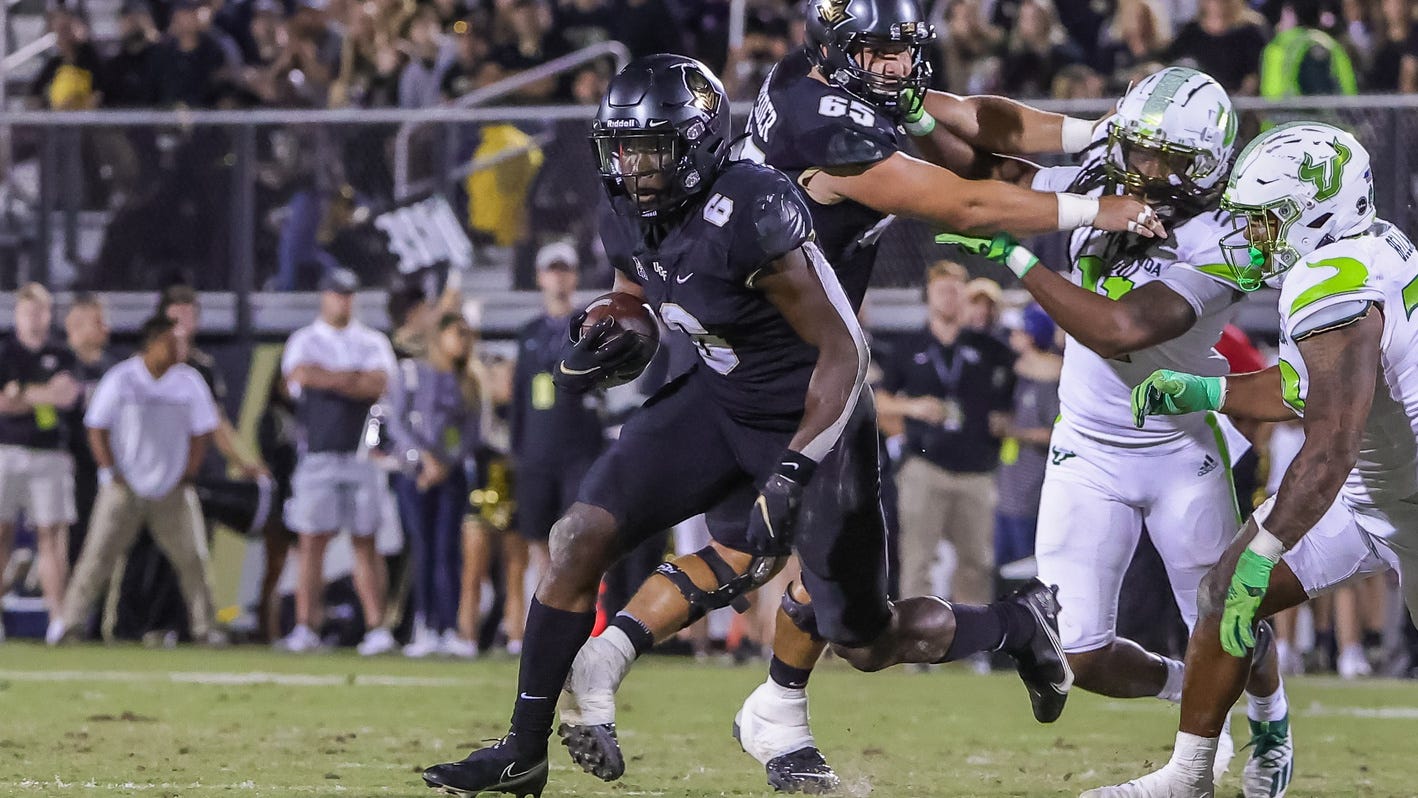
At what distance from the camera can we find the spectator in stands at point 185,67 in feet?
42.4

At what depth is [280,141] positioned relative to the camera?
11.7 metres

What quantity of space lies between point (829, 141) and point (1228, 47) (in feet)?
20.3

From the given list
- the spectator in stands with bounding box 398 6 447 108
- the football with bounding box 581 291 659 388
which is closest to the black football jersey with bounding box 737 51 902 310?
the football with bounding box 581 291 659 388

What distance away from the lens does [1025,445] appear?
10422 mm

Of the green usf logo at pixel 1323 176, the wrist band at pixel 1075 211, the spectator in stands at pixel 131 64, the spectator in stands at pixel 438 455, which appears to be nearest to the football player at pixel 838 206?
the wrist band at pixel 1075 211

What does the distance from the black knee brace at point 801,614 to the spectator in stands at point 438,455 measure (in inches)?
210

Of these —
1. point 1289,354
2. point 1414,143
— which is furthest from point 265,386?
point 1289,354

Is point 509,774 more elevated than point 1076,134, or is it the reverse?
point 1076,134

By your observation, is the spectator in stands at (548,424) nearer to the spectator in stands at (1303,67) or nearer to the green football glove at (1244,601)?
the spectator in stands at (1303,67)

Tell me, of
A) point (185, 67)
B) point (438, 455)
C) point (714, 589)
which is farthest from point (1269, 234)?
point (185, 67)

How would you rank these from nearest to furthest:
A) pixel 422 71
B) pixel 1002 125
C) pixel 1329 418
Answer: pixel 1329 418
pixel 1002 125
pixel 422 71

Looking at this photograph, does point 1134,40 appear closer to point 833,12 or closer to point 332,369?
point 332,369

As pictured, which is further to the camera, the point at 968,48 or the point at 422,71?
the point at 422,71

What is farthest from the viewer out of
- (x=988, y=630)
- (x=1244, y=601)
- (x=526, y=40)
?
(x=526, y=40)
